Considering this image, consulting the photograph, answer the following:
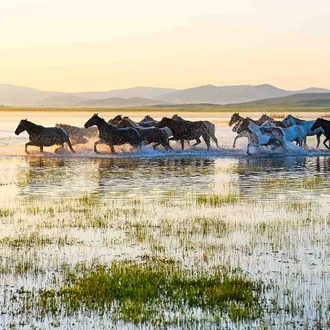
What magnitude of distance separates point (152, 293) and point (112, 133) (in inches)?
892

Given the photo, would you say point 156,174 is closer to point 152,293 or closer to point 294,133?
point 294,133

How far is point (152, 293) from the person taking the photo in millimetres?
8672

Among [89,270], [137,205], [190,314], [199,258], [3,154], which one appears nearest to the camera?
[190,314]

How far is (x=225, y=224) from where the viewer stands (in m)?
13.4

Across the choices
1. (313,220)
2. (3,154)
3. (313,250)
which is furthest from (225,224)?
(3,154)

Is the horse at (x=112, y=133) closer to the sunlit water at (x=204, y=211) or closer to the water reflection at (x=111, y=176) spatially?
the sunlit water at (x=204, y=211)

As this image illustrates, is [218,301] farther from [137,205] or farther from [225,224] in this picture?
[137,205]

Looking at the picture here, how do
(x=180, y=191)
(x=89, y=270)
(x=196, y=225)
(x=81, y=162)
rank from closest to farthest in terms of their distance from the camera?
(x=89, y=270)
(x=196, y=225)
(x=180, y=191)
(x=81, y=162)

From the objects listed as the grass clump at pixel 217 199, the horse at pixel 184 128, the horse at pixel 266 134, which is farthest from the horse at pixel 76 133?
the grass clump at pixel 217 199

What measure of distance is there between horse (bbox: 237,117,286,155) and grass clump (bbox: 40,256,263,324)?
22.8m

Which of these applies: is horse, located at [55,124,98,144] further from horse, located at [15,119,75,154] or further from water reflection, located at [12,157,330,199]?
water reflection, located at [12,157,330,199]

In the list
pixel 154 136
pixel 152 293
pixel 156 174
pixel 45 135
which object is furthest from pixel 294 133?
pixel 152 293

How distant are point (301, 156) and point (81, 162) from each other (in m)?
9.50

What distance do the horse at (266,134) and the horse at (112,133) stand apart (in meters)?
4.42
